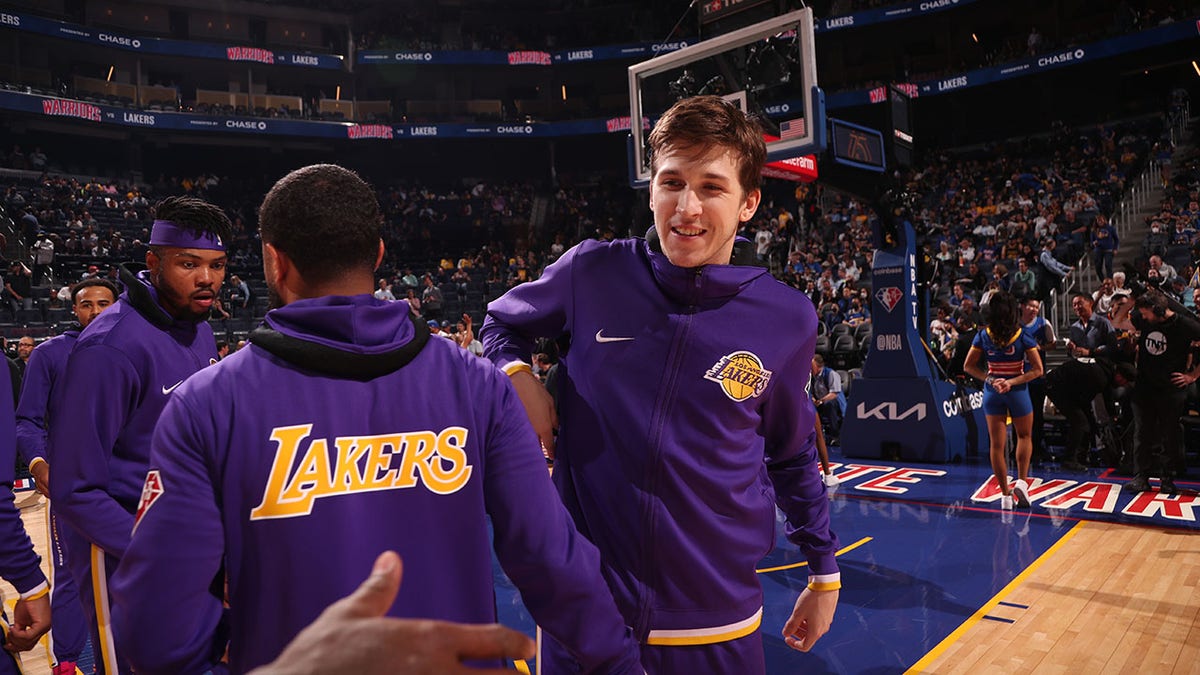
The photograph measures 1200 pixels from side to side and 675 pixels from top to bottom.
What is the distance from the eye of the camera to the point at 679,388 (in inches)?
72.1

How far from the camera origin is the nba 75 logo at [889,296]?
9.08 m

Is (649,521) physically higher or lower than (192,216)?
lower

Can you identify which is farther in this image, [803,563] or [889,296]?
[889,296]

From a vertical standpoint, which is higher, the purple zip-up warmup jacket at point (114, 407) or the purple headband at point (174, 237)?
the purple headband at point (174, 237)

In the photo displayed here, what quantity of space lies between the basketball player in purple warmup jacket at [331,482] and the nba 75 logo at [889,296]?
8518 mm

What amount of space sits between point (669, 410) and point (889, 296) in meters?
8.12

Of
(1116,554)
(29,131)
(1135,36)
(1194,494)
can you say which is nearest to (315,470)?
(1116,554)

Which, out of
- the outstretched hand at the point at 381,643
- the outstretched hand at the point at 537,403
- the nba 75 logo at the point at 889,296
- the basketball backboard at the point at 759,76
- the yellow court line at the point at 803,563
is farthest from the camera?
the nba 75 logo at the point at 889,296

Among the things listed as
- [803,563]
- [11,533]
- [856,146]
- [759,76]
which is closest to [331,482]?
[11,533]

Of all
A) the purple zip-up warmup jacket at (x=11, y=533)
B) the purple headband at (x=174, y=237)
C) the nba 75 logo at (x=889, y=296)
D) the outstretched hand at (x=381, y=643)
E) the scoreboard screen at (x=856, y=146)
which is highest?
the scoreboard screen at (x=856, y=146)

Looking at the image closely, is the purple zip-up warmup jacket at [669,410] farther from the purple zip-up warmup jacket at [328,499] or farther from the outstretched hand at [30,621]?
the outstretched hand at [30,621]

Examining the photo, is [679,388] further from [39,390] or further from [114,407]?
[39,390]

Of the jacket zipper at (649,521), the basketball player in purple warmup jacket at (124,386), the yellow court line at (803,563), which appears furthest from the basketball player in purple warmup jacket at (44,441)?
the yellow court line at (803,563)

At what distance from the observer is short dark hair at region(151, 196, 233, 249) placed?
279cm
